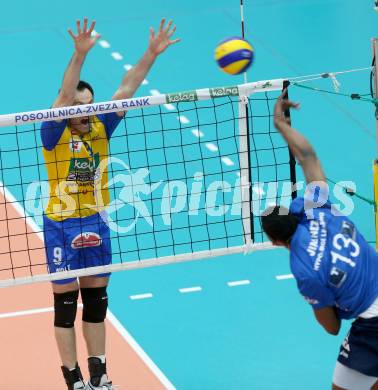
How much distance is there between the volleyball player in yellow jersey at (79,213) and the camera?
8.70 meters

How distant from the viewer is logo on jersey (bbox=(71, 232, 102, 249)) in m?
8.79

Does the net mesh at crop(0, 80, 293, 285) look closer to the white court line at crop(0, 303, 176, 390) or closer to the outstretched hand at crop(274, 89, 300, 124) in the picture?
the white court line at crop(0, 303, 176, 390)

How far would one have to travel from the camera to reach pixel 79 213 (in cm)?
877

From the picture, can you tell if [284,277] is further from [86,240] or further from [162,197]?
[86,240]

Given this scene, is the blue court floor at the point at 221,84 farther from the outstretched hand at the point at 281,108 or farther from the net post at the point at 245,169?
the outstretched hand at the point at 281,108

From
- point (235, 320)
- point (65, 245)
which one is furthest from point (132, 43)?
point (65, 245)

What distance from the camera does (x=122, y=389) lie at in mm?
9328

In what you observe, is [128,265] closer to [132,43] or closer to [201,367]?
[201,367]

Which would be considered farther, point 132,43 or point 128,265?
point 132,43

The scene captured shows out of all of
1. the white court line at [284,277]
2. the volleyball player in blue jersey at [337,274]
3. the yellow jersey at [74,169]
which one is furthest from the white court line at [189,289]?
the volleyball player in blue jersey at [337,274]

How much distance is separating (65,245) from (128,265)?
592 millimetres

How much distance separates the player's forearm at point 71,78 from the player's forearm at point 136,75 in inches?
20.6

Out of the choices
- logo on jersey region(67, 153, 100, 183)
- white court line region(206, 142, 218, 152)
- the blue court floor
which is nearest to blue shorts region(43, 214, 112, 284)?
logo on jersey region(67, 153, 100, 183)

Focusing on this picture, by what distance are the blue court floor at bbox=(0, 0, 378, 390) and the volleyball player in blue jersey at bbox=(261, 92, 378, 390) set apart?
1965 millimetres
